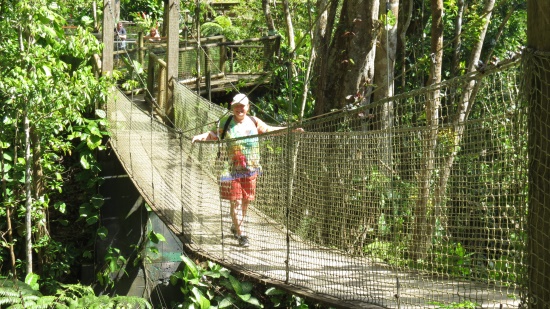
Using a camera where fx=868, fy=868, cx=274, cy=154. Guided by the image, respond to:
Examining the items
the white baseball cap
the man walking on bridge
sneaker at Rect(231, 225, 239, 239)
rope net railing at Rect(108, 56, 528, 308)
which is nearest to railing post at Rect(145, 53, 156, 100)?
rope net railing at Rect(108, 56, 528, 308)

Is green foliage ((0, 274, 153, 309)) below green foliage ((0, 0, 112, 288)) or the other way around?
below

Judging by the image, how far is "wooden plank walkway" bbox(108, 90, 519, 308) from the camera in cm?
284

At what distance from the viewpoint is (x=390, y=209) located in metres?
3.22

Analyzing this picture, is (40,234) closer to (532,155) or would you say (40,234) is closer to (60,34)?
(60,34)

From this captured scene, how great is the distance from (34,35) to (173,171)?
2.06 metres

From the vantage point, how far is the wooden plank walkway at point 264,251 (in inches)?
112

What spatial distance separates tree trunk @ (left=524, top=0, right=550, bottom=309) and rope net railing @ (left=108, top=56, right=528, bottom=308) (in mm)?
69

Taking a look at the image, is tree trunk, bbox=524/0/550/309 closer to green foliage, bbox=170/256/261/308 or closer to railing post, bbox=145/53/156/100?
green foliage, bbox=170/256/261/308

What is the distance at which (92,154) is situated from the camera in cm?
808

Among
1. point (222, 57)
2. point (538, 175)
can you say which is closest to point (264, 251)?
point (538, 175)

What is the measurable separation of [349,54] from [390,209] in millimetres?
3285

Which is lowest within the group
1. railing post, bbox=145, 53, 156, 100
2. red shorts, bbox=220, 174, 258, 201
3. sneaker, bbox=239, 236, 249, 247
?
sneaker, bbox=239, 236, 249, 247

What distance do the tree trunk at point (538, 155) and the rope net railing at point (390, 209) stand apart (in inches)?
2.7

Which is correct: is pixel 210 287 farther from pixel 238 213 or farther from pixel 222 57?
pixel 222 57
